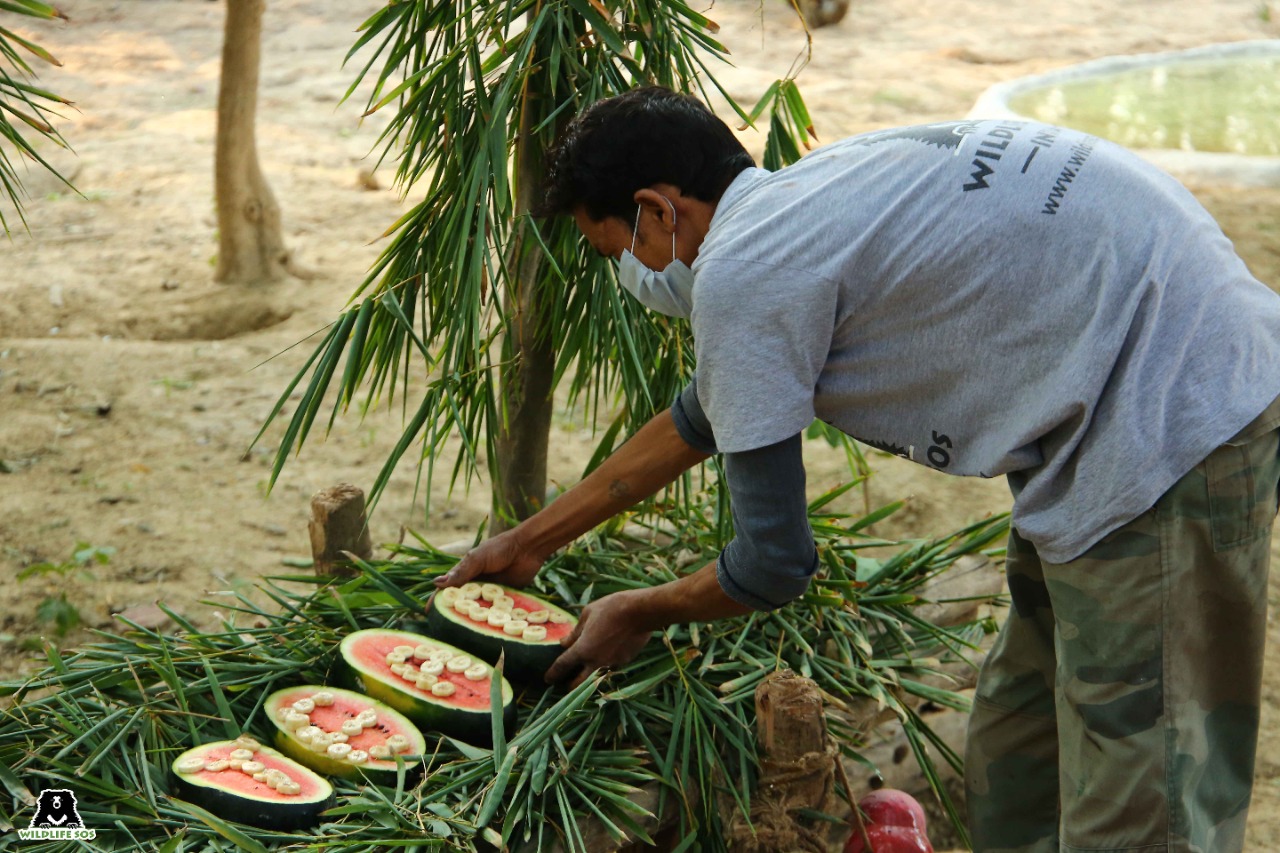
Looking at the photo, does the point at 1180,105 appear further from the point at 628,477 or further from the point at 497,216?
the point at 628,477

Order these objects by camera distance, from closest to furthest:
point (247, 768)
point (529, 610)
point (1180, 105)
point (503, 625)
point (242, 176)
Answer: point (247, 768), point (503, 625), point (529, 610), point (242, 176), point (1180, 105)

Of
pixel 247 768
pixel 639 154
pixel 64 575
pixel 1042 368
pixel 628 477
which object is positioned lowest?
pixel 64 575

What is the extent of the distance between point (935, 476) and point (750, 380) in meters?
3.10

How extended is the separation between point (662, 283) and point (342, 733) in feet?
3.24

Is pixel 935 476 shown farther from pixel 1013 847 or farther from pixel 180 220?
pixel 180 220

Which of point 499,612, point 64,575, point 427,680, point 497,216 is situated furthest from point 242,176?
point 427,680

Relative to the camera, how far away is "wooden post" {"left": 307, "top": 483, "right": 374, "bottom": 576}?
279 centimetres

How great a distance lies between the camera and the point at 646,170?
1.77 metres

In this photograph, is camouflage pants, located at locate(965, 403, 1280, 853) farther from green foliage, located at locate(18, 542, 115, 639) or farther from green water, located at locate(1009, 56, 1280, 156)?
green water, located at locate(1009, 56, 1280, 156)

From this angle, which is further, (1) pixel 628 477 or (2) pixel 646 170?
(1) pixel 628 477

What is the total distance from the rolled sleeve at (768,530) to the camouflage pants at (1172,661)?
15.1 inches

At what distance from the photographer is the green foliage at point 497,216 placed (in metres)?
2.47
